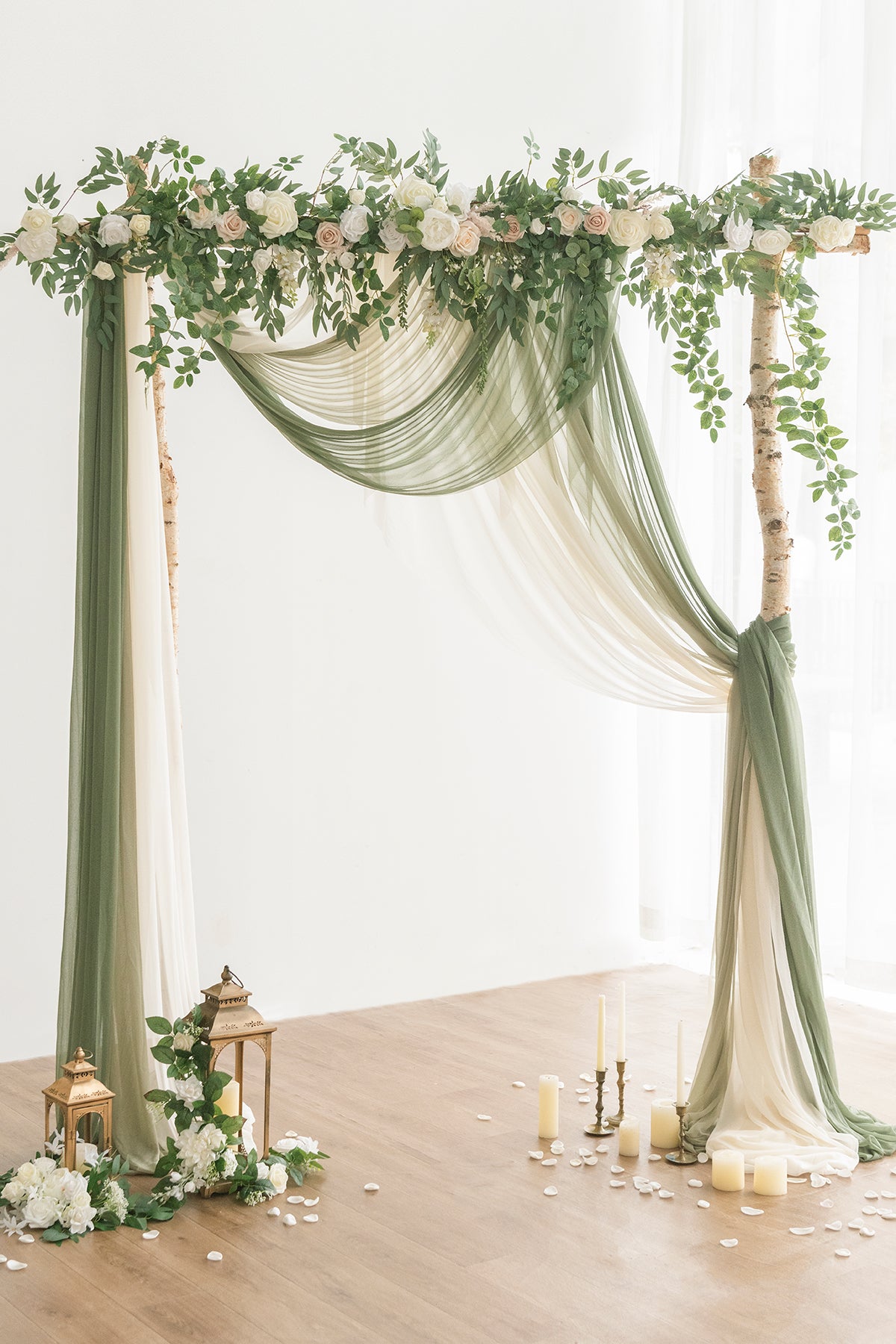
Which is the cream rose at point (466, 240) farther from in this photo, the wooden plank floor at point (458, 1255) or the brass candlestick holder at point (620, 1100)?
the wooden plank floor at point (458, 1255)

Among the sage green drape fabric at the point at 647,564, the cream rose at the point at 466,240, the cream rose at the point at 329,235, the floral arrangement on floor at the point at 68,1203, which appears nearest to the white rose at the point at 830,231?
the sage green drape fabric at the point at 647,564

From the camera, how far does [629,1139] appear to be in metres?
3.20

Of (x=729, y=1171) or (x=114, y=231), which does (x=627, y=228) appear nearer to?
(x=114, y=231)

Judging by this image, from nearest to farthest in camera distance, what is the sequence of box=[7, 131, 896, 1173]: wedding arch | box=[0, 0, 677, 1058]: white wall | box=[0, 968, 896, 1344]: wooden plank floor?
box=[0, 968, 896, 1344]: wooden plank floor → box=[7, 131, 896, 1173]: wedding arch → box=[0, 0, 677, 1058]: white wall

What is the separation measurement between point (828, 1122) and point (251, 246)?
238 cm

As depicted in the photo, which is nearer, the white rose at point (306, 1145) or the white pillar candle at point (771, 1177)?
the white pillar candle at point (771, 1177)

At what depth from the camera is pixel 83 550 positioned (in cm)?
309

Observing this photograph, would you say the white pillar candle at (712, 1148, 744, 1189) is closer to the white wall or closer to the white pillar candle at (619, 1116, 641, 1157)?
the white pillar candle at (619, 1116, 641, 1157)

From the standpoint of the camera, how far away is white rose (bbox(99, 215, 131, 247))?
117 inches

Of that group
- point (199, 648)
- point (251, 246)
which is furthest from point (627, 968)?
point (251, 246)

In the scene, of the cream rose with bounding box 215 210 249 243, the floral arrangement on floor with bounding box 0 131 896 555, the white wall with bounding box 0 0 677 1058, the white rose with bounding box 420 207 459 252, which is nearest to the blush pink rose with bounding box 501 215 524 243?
the floral arrangement on floor with bounding box 0 131 896 555

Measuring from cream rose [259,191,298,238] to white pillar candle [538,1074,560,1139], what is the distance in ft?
6.76

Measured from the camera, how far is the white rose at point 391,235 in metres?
3.05

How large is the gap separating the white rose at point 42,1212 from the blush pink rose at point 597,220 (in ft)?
7.68
